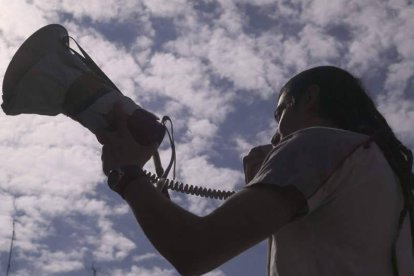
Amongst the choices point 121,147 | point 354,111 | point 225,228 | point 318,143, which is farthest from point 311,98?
point 225,228

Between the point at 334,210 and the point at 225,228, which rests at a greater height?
the point at 334,210

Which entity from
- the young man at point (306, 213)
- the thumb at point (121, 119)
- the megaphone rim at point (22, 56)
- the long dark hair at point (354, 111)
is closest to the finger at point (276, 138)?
the long dark hair at point (354, 111)

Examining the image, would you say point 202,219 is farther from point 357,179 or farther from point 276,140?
point 276,140

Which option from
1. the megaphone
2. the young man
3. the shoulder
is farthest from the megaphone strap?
the shoulder

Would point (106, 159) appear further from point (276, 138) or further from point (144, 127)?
point (276, 138)

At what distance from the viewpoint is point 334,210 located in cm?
219

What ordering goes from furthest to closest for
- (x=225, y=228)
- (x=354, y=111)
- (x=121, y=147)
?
(x=354, y=111) → (x=121, y=147) → (x=225, y=228)

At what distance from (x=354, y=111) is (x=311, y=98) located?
0.23 metres

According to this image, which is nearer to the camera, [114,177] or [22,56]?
[114,177]

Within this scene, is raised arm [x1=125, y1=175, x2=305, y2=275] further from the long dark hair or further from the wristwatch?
the long dark hair

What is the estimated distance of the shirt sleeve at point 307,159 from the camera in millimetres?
2105

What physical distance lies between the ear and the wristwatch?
990 millimetres

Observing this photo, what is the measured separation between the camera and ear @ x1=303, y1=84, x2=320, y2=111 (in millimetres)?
2926

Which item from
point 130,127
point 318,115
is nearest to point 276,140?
point 318,115
